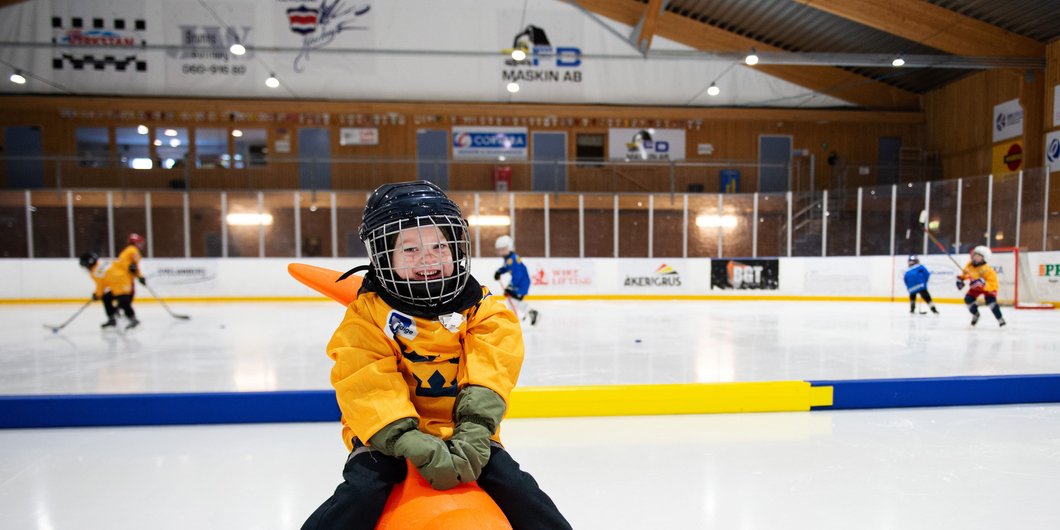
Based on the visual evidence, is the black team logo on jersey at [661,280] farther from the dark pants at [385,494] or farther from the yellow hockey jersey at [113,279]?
the dark pants at [385,494]

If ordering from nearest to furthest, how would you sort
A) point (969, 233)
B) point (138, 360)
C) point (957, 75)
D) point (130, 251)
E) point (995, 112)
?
point (138, 360)
point (130, 251)
point (969, 233)
point (995, 112)
point (957, 75)

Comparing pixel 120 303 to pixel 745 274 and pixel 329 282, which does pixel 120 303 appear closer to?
pixel 329 282

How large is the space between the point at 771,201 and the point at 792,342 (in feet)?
28.5

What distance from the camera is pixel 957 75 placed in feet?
52.1

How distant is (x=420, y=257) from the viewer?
4.09ft

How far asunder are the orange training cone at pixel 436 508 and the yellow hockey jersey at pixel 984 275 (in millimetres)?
8895

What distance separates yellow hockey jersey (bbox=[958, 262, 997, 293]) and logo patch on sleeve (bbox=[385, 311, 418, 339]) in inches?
350

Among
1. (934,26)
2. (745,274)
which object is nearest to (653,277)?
(745,274)

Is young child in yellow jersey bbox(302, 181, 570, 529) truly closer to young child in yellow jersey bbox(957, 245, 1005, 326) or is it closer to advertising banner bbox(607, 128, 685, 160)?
young child in yellow jersey bbox(957, 245, 1005, 326)

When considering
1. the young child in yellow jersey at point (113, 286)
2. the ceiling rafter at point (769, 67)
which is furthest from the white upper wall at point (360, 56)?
the young child in yellow jersey at point (113, 286)

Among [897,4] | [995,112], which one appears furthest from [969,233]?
[995,112]

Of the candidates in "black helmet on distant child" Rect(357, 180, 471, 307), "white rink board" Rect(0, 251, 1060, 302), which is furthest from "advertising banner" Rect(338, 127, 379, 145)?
"black helmet on distant child" Rect(357, 180, 471, 307)

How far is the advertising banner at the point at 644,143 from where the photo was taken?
17359mm

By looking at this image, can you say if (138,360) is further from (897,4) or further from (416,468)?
(897,4)
